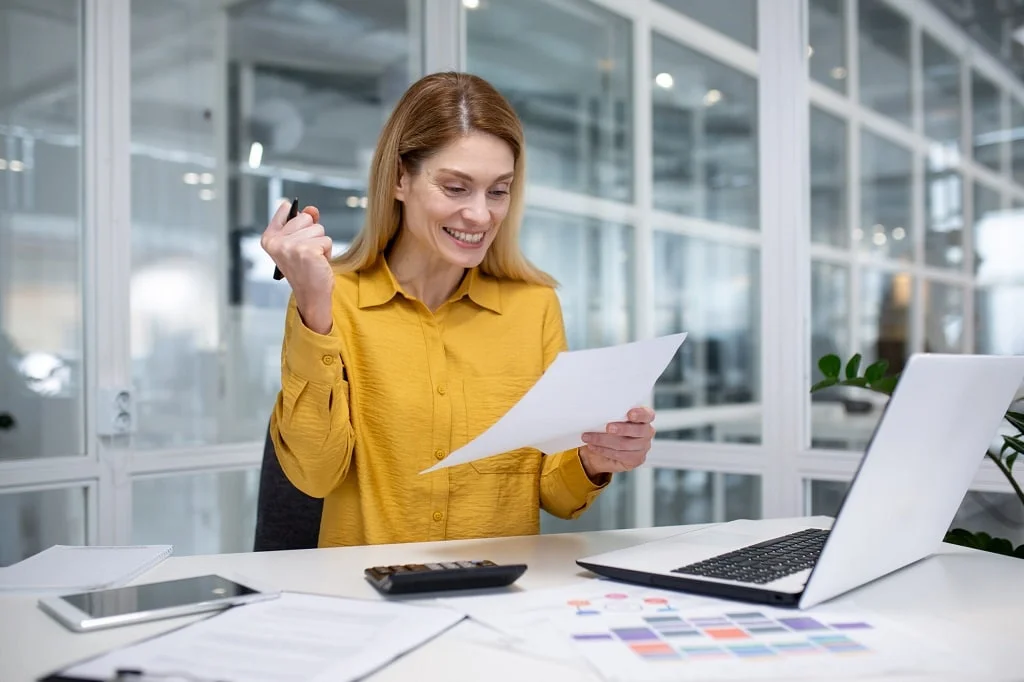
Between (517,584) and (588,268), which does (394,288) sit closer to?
(517,584)

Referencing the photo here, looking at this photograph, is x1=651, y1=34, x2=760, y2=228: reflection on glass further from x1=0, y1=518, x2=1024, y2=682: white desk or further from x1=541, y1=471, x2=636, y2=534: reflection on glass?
x1=0, y1=518, x2=1024, y2=682: white desk

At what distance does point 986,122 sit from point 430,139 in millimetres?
1548

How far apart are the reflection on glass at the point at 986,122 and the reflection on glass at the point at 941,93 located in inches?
1.8

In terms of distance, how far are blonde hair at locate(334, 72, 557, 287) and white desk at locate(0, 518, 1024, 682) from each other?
0.68m

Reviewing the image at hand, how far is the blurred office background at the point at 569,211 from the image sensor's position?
2.38 meters

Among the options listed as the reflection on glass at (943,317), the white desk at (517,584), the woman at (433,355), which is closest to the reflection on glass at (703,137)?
the reflection on glass at (943,317)

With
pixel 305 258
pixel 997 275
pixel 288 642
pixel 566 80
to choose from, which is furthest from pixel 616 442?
pixel 566 80

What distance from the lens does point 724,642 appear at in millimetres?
863

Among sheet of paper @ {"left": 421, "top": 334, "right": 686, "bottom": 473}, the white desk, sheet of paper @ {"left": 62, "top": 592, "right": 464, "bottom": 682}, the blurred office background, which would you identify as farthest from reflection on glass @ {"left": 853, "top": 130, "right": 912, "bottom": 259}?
sheet of paper @ {"left": 62, "top": 592, "right": 464, "bottom": 682}

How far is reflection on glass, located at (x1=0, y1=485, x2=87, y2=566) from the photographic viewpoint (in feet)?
7.65

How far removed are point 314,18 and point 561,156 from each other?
0.94 m

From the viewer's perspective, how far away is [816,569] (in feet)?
3.12

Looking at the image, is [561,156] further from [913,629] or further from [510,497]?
[913,629]

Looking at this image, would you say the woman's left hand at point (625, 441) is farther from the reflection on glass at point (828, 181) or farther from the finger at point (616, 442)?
the reflection on glass at point (828, 181)
